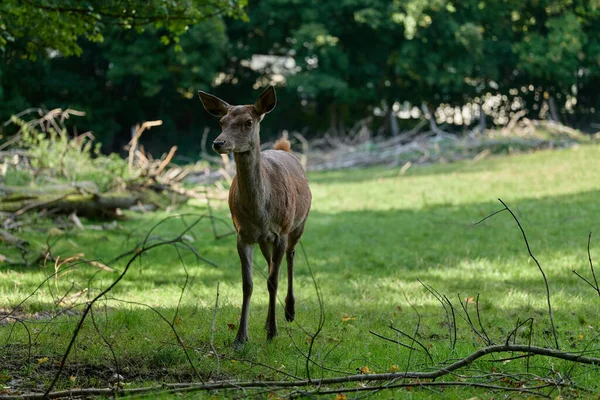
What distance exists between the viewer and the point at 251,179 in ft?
20.1

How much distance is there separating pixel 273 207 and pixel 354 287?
129 inches

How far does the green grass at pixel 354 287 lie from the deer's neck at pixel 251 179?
0.80m

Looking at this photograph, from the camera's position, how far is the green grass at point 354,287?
554 cm

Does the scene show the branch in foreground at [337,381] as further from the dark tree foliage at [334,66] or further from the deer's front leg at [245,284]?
the dark tree foliage at [334,66]

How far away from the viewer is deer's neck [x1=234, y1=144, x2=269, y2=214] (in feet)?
19.8

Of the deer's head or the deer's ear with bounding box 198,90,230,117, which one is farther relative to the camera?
the deer's ear with bounding box 198,90,230,117

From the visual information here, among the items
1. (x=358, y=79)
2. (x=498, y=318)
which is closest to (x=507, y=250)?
(x=498, y=318)

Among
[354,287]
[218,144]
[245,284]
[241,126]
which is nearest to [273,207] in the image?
[245,284]

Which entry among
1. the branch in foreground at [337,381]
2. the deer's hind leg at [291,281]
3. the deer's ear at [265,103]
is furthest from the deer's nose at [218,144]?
the deer's hind leg at [291,281]

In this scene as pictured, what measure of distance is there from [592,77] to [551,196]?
23812 mm

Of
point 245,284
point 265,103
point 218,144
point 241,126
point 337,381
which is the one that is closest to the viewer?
point 337,381

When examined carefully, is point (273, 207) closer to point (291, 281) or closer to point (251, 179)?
point (251, 179)

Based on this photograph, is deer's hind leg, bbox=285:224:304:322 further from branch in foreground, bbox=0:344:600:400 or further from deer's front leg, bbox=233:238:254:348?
branch in foreground, bbox=0:344:600:400

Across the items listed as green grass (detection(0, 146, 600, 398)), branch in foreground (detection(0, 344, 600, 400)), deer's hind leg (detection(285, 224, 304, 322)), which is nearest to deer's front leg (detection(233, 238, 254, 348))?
green grass (detection(0, 146, 600, 398))
